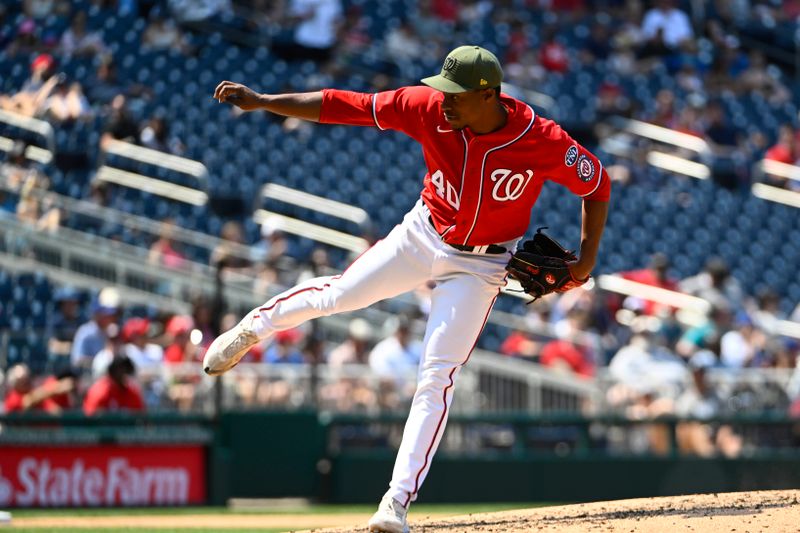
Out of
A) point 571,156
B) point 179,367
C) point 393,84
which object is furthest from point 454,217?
point 393,84

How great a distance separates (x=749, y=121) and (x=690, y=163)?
1.79 m

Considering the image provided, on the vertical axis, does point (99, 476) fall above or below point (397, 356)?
below

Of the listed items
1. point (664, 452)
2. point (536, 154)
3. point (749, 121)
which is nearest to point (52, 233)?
point (664, 452)

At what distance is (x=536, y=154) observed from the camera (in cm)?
559

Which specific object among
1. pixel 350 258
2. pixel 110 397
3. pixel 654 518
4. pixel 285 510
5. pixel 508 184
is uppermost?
pixel 350 258

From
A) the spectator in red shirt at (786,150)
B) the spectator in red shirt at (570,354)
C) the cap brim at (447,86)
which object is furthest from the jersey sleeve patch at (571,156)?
the spectator in red shirt at (786,150)

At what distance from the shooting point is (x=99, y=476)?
1020cm

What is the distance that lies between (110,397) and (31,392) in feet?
1.89

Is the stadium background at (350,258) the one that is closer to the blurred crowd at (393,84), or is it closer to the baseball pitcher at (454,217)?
the blurred crowd at (393,84)

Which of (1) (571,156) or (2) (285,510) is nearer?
(1) (571,156)

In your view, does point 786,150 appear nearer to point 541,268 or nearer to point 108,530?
point 108,530

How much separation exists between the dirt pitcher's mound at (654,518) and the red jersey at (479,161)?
3.94ft

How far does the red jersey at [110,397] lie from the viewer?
33.4ft

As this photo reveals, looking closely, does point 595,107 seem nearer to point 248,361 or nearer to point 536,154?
point 248,361
